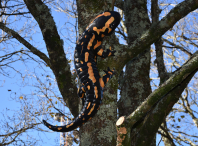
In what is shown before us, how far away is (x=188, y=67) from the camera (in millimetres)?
2531

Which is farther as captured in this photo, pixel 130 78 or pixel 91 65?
pixel 130 78

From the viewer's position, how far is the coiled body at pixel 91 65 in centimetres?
287

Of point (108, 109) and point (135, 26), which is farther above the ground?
point (135, 26)

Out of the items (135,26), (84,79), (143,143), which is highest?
(135,26)

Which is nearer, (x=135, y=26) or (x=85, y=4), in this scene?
(x=85, y=4)

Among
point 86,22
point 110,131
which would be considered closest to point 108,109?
point 110,131

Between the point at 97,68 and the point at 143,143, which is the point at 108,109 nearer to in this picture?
the point at 97,68

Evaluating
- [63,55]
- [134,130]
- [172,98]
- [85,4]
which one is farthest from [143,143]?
[85,4]

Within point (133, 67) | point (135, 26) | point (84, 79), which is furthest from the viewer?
point (135, 26)

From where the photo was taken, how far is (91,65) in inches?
126

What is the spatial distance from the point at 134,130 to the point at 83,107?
89cm

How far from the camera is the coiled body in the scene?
287 cm

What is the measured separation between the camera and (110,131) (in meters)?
2.59

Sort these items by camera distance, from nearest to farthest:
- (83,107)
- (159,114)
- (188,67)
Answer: (188,67)
(83,107)
(159,114)
